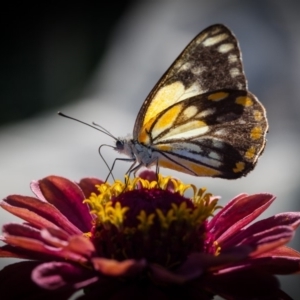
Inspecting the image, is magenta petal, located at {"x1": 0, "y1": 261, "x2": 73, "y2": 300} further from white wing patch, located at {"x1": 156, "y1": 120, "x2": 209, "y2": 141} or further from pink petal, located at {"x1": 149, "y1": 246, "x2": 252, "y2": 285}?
white wing patch, located at {"x1": 156, "y1": 120, "x2": 209, "y2": 141}

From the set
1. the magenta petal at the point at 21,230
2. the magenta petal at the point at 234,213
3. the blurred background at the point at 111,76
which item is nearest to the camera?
the magenta petal at the point at 21,230

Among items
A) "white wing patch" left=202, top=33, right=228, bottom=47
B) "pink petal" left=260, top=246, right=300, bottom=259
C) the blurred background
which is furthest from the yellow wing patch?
the blurred background

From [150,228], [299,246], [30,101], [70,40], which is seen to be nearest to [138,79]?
[30,101]

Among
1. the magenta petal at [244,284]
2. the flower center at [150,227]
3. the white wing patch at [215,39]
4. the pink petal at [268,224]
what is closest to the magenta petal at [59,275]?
the flower center at [150,227]

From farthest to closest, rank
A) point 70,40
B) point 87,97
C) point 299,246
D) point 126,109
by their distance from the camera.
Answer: point 70,40 < point 87,97 < point 126,109 < point 299,246

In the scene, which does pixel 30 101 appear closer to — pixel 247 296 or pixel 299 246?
pixel 299 246

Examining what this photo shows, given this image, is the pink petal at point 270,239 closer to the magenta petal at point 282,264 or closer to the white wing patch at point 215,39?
the magenta petal at point 282,264
